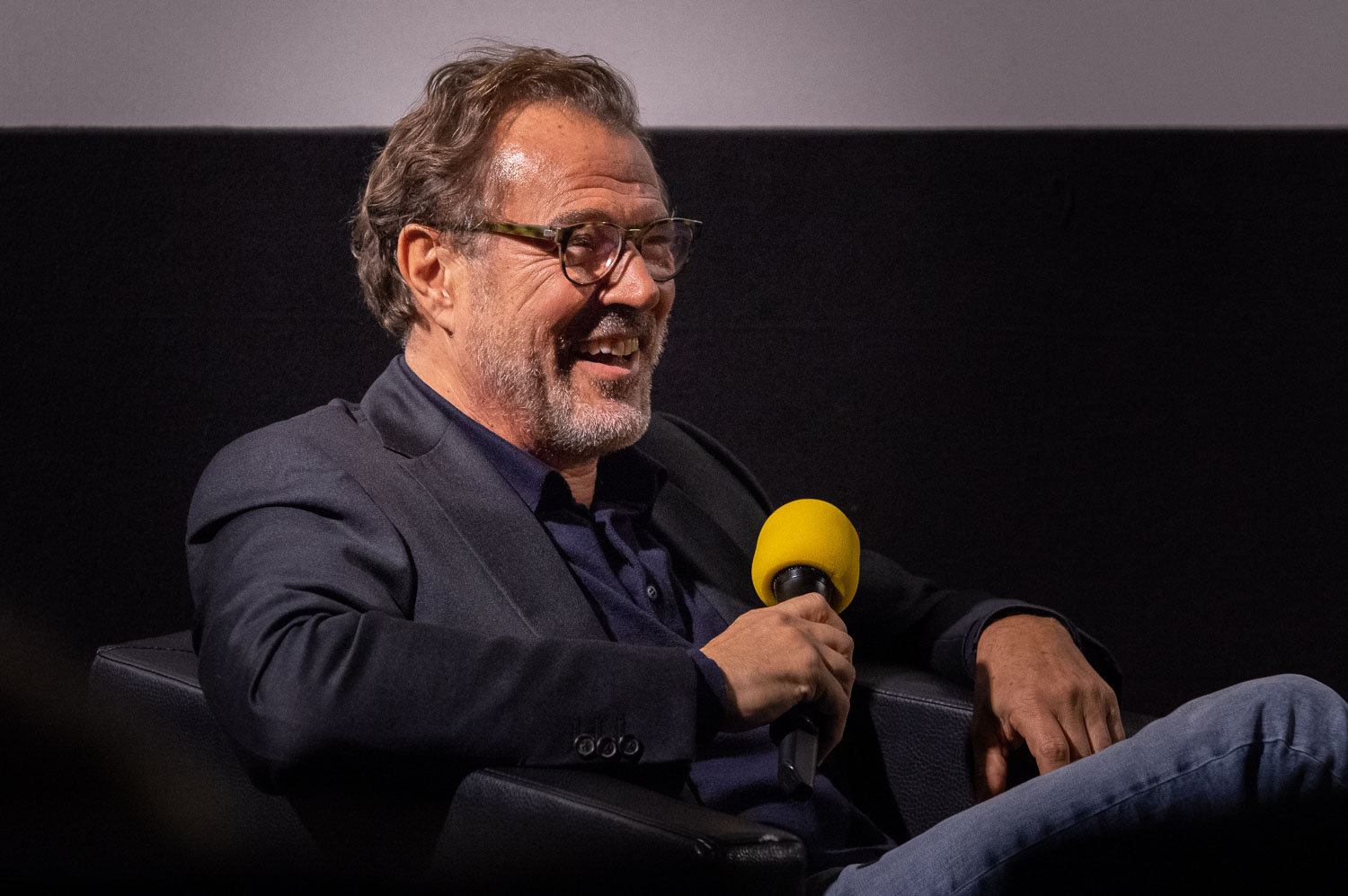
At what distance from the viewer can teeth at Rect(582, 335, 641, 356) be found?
1.60m

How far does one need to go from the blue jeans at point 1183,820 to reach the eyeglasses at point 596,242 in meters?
0.79

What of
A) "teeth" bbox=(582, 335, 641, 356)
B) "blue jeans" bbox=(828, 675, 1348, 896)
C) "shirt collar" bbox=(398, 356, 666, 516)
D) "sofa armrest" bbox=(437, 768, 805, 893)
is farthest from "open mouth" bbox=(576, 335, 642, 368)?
"blue jeans" bbox=(828, 675, 1348, 896)

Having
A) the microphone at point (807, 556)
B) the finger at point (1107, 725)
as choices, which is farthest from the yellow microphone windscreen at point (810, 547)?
the finger at point (1107, 725)

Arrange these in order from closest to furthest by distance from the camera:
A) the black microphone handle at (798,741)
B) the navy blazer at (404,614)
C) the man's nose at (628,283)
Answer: the navy blazer at (404,614) → the black microphone handle at (798,741) → the man's nose at (628,283)

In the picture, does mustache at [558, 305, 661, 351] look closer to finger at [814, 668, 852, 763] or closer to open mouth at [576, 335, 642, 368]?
open mouth at [576, 335, 642, 368]

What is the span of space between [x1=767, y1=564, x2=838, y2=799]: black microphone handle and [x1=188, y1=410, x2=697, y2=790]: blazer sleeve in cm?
11

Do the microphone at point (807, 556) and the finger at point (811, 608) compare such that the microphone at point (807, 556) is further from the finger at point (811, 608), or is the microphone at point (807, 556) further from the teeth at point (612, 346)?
the teeth at point (612, 346)

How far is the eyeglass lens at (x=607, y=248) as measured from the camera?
1.54m

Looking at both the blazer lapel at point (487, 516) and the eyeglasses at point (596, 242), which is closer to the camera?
the blazer lapel at point (487, 516)

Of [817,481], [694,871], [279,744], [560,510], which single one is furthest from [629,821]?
[817,481]

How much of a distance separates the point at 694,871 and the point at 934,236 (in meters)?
1.50

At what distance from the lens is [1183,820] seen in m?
1.14

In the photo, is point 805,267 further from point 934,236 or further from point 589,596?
point 589,596

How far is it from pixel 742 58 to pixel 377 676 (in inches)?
55.9
